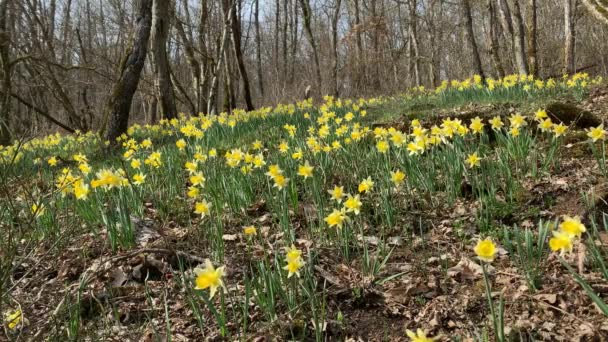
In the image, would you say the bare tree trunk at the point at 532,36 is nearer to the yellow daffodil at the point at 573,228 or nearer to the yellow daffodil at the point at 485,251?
the yellow daffodil at the point at 573,228

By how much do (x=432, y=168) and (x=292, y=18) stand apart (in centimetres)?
2354

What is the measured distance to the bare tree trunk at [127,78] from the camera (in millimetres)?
7840

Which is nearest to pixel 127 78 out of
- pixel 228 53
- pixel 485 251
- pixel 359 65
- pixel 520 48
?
pixel 228 53

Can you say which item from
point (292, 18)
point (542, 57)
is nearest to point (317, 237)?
point (542, 57)

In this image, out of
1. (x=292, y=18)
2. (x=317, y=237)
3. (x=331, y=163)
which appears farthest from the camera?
(x=292, y=18)

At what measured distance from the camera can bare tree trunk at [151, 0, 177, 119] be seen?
349 inches

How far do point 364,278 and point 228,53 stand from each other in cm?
1110

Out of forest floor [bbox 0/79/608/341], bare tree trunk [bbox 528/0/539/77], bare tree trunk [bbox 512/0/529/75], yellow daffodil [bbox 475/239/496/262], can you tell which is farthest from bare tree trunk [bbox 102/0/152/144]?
bare tree trunk [bbox 528/0/539/77]

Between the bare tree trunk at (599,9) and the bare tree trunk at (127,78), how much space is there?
6.73 m

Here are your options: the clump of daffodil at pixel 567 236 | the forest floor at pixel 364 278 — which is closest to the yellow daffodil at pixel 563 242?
the clump of daffodil at pixel 567 236

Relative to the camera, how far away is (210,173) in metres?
3.73

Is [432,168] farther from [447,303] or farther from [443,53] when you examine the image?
[443,53]

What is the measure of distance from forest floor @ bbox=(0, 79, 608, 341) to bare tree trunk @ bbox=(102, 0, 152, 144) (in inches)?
174

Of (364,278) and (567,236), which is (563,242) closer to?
(567,236)
